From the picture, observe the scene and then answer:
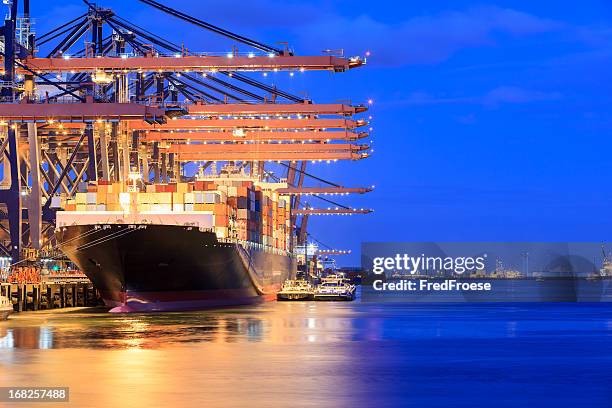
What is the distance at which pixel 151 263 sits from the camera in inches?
2162

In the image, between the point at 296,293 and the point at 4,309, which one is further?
the point at 296,293

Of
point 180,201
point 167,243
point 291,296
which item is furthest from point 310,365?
point 291,296

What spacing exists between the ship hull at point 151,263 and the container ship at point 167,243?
51mm

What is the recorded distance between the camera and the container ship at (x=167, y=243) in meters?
54.6

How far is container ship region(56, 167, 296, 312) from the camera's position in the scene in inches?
2148

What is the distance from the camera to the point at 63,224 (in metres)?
60.6

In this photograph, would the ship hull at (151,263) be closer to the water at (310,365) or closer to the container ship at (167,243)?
the container ship at (167,243)

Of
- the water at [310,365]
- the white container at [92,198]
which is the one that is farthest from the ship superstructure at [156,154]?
the water at [310,365]

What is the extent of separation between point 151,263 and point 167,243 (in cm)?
160

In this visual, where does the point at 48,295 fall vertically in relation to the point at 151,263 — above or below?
below

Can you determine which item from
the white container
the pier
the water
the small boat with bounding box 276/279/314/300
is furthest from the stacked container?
the water

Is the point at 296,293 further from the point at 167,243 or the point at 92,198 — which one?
the point at 167,243

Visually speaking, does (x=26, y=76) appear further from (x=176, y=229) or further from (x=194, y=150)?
(x=194, y=150)

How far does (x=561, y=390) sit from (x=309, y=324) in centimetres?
2331
